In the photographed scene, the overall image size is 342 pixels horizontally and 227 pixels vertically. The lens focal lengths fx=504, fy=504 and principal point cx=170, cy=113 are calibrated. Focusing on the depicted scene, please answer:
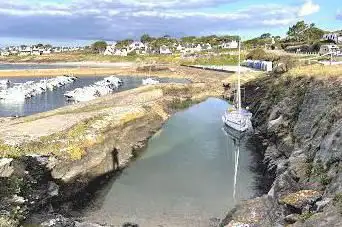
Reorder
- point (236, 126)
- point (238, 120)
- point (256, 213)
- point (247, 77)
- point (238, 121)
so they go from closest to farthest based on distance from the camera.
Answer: point (256, 213)
point (238, 121)
point (238, 120)
point (236, 126)
point (247, 77)

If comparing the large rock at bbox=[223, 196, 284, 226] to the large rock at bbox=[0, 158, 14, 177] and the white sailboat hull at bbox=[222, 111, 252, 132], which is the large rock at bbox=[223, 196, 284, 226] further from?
the white sailboat hull at bbox=[222, 111, 252, 132]

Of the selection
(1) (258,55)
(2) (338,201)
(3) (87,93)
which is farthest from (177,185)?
(1) (258,55)

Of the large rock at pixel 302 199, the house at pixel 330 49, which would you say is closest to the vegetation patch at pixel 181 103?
the house at pixel 330 49

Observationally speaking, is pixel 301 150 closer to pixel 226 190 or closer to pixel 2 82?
pixel 226 190

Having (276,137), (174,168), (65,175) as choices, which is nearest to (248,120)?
(276,137)

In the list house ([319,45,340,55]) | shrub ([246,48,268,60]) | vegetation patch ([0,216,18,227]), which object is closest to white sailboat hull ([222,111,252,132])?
vegetation patch ([0,216,18,227])

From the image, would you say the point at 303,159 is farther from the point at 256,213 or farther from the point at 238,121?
the point at 238,121
